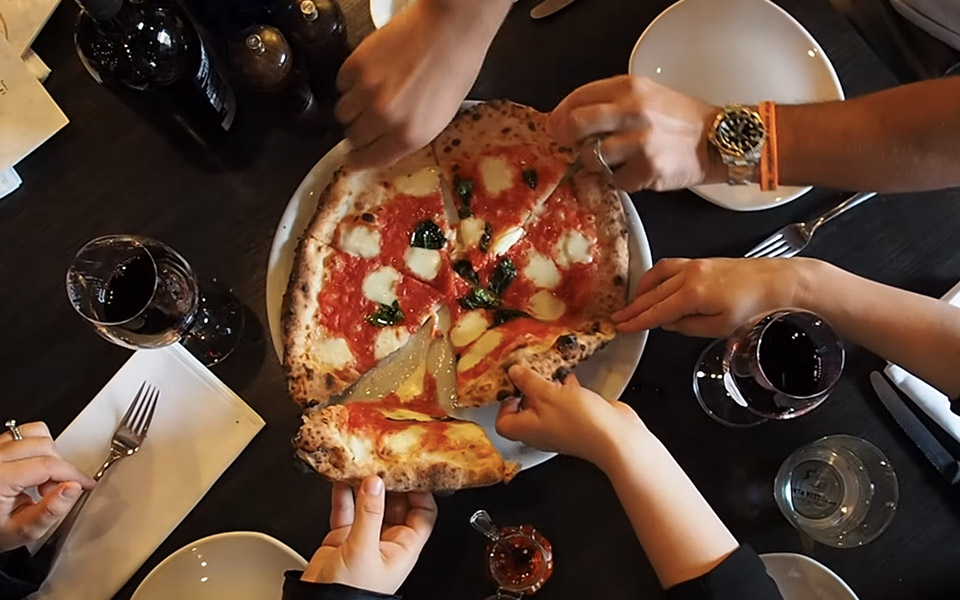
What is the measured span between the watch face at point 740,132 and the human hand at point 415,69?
38cm

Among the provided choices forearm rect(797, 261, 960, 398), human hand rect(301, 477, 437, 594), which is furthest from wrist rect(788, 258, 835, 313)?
human hand rect(301, 477, 437, 594)

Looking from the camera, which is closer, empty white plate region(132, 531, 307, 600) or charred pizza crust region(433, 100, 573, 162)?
empty white plate region(132, 531, 307, 600)

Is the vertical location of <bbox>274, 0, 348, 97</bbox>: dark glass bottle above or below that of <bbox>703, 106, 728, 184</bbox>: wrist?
above

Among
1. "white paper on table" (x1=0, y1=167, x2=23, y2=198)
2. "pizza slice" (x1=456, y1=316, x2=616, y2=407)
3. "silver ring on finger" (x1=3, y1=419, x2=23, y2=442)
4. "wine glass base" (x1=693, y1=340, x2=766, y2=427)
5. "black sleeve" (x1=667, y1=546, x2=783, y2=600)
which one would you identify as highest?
"white paper on table" (x1=0, y1=167, x2=23, y2=198)

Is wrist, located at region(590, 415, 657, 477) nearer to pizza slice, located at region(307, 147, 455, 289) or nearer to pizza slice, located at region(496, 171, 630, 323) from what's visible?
pizza slice, located at region(496, 171, 630, 323)

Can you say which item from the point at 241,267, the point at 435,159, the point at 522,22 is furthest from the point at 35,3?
the point at 522,22

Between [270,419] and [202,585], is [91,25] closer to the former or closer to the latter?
[270,419]

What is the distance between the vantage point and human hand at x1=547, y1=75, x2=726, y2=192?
52.3 inches

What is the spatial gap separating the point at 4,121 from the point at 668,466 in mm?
1176

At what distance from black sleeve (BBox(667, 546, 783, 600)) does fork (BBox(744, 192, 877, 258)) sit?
19.6 inches

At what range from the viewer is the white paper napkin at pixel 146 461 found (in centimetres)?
136

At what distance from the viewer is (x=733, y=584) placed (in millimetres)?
1165

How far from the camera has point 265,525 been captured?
1387 mm

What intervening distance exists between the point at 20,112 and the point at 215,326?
0.47 meters
